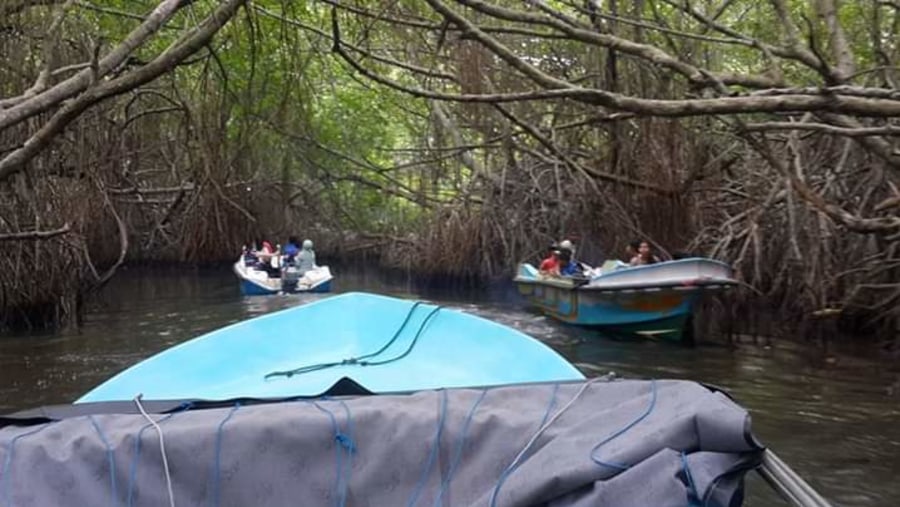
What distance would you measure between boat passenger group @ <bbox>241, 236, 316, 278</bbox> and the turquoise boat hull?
9.83 meters

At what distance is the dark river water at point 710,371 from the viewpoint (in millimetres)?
6129

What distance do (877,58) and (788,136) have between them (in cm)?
104

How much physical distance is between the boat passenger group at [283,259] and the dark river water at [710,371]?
79 cm

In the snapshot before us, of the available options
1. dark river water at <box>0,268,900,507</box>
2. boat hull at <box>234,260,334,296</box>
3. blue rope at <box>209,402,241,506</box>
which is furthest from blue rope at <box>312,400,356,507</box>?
boat hull at <box>234,260,334,296</box>

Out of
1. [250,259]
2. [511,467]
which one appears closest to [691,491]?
[511,467]

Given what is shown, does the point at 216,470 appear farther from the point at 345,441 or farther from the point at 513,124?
the point at 513,124

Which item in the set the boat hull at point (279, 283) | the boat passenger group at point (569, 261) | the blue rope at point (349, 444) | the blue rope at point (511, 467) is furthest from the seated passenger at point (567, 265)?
the blue rope at point (349, 444)

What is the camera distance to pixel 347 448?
2.97 m

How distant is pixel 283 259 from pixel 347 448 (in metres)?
13.8

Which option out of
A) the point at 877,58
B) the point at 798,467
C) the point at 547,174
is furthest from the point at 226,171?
the point at 547,174

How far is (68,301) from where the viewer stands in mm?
11766

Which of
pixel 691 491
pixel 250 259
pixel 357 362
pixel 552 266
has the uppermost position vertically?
pixel 691 491

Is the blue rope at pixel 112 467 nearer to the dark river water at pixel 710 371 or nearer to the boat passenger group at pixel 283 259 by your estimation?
the dark river water at pixel 710 371

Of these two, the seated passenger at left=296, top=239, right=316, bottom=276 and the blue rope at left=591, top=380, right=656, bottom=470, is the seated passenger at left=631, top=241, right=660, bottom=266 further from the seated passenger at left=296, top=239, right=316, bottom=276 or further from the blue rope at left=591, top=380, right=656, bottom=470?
the blue rope at left=591, top=380, right=656, bottom=470
